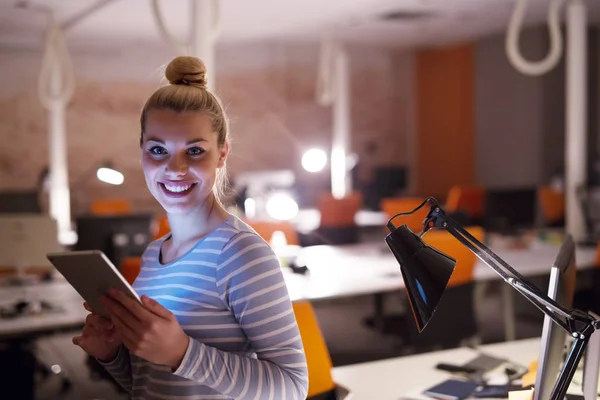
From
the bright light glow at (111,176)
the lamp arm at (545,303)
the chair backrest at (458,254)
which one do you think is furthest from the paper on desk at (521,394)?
the chair backrest at (458,254)

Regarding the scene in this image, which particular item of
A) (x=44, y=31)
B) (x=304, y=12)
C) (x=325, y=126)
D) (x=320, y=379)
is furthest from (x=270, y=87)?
(x=320, y=379)

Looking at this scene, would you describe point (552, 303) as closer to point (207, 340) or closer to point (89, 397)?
point (207, 340)

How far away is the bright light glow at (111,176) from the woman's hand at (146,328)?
3.66ft

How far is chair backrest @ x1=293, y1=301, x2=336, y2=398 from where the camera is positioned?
7.90 feet

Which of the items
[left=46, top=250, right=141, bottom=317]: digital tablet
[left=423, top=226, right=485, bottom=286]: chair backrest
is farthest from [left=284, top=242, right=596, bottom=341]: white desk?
[left=46, top=250, right=141, bottom=317]: digital tablet

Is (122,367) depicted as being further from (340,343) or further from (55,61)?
(55,61)

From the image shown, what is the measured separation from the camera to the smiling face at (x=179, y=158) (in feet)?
4.79

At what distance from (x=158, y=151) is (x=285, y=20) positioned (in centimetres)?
745

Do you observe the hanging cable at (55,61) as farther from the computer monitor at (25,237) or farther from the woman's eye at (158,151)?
the woman's eye at (158,151)

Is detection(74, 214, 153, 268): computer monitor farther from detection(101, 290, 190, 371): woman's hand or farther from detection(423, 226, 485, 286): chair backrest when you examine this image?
detection(101, 290, 190, 371): woman's hand

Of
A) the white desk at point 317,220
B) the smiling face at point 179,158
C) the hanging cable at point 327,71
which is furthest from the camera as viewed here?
the hanging cable at point 327,71

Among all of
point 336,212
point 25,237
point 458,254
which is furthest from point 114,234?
point 336,212

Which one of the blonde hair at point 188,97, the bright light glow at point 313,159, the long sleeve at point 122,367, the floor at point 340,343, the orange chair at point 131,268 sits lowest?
the floor at point 340,343

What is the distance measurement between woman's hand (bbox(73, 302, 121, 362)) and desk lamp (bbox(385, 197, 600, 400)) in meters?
0.64
